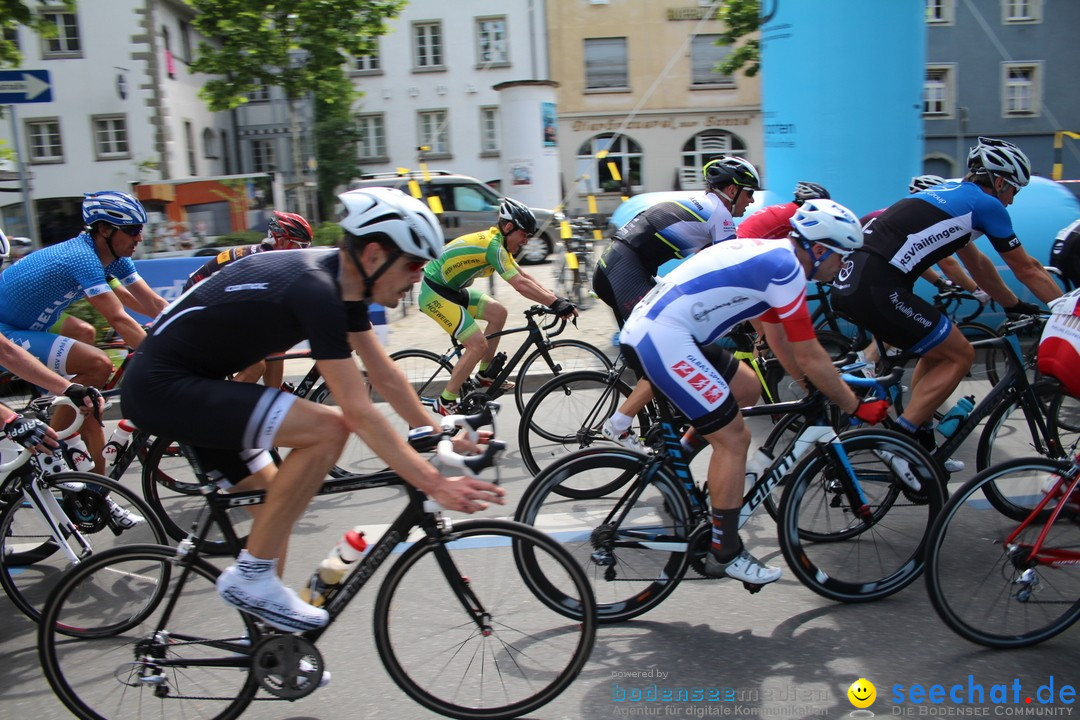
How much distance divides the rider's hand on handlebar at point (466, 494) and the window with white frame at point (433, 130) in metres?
31.0

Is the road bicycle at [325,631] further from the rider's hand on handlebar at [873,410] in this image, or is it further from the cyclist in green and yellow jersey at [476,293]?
the cyclist in green and yellow jersey at [476,293]

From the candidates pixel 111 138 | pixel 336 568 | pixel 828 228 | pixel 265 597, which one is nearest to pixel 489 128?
pixel 111 138

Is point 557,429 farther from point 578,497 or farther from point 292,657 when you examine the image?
point 292,657

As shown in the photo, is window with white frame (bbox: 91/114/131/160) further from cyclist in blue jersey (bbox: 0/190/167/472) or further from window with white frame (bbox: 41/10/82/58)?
cyclist in blue jersey (bbox: 0/190/167/472)

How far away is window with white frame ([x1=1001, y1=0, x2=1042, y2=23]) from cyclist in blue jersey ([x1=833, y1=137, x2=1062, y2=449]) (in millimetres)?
29614

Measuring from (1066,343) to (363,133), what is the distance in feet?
102

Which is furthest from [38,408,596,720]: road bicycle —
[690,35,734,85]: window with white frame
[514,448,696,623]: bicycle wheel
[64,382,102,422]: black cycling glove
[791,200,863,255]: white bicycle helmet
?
[690,35,734,85]: window with white frame

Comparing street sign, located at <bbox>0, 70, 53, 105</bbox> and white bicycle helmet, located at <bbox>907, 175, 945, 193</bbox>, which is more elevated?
street sign, located at <bbox>0, 70, 53, 105</bbox>

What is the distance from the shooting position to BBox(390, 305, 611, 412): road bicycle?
651 cm

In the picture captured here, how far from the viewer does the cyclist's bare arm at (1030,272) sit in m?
4.83

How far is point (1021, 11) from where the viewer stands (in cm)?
2923

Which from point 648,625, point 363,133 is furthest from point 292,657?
point 363,133

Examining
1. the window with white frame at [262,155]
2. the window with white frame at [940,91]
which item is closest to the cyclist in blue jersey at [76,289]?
the window with white frame at [940,91]

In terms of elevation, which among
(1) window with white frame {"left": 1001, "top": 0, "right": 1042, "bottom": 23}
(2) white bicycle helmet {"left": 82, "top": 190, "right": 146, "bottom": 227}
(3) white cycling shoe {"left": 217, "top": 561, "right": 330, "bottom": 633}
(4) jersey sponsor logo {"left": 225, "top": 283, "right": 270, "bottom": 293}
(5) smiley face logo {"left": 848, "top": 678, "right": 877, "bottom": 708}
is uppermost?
(1) window with white frame {"left": 1001, "top": 0, "right": 1042, "bottom": 23}
